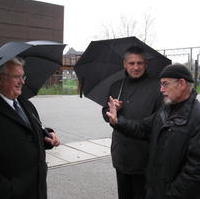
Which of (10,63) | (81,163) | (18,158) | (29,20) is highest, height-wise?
(29,20)

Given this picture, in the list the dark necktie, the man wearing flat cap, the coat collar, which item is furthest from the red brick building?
the man wearing flat cap

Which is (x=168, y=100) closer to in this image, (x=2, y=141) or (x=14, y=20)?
(x=2, y=141)

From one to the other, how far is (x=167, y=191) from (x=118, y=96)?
3.78 ft

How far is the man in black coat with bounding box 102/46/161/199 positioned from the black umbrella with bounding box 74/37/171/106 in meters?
Result: 0.14

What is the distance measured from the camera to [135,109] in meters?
3.24

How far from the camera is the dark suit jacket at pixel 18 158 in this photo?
236 cm

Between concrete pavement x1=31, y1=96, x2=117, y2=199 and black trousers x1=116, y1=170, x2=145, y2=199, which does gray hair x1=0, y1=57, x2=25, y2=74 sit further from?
concrete pavement x1=31, y1=96, x2=117, y2=199

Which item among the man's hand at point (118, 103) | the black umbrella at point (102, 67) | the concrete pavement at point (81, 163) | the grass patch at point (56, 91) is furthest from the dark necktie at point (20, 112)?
the grass patch at point (56, 91)

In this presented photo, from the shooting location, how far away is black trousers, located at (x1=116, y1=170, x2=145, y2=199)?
10.9 ft

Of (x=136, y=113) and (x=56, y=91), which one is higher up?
Answer: (x=136, y=113)

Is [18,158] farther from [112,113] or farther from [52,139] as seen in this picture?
[112,113]

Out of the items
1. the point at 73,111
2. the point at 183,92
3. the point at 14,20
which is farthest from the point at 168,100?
the point at 14,20

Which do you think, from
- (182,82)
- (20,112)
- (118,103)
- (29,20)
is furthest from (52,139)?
(29,20)

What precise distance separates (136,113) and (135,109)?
0.04 m
